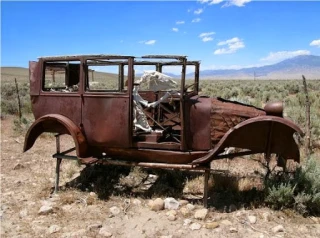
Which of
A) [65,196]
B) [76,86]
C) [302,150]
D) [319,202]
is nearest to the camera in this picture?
[319,202]

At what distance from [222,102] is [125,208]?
90.6 inches

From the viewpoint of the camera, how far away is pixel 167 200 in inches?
214

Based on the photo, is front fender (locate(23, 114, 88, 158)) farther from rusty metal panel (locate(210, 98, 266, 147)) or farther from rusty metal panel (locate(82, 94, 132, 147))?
rusty metal panel (locate(210, 98, 266, 147))

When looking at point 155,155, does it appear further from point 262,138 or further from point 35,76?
point 35,76

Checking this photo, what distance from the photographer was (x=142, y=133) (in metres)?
5.89

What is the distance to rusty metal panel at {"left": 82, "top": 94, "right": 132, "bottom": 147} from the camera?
5.48 metres

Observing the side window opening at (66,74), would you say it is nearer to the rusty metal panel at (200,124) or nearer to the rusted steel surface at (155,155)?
the rusted steel surface at (155,155)

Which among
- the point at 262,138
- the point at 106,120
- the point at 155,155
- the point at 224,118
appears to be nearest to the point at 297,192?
the point at 262,138

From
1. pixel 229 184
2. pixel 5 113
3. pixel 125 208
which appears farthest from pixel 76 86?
pixel 5 113

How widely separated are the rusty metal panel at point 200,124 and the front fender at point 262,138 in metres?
0.19

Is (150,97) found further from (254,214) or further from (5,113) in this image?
(5,113)

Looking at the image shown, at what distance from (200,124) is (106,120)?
1.54m

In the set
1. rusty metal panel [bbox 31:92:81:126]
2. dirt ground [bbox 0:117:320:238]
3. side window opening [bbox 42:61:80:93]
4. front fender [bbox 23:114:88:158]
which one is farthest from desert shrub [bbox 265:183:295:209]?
side window opening [bbox 42:61:80:93]

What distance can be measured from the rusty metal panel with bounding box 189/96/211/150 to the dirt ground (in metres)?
0.98
